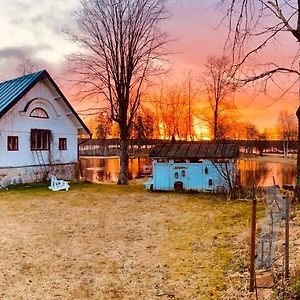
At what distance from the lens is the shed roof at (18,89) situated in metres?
16.7

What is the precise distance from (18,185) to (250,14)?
579 inches

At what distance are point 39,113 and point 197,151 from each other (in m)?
8.74

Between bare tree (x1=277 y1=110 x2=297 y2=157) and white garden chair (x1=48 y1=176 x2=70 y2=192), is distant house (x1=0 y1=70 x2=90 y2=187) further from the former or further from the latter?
bare tree (x1=277 y1=110 x2=297 y2=157)

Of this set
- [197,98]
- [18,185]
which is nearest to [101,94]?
Answer: [18,185]

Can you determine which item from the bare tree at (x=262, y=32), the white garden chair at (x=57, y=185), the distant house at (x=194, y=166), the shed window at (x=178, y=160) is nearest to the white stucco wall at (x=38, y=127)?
the white garden chair at (x=57, y=185)

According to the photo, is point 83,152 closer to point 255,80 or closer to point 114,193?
point 114,193

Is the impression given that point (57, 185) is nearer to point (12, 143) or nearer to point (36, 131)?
point (12, 143)

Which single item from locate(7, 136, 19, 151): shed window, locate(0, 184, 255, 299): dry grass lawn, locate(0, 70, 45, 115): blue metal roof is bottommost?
locate(0, 184, 255, 299): dry grass lawn

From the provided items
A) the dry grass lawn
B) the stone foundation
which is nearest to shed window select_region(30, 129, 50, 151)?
the stone foundation

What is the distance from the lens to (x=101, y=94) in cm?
2078

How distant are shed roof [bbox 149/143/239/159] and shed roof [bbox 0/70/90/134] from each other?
6913 mm

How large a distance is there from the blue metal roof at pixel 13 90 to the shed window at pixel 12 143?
150cm

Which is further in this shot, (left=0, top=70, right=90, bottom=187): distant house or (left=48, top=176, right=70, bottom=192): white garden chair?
(left=0, top=70, right=90, bottom=187): distant house

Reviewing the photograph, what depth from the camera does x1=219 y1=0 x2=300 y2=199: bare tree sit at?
5023 millimetres
